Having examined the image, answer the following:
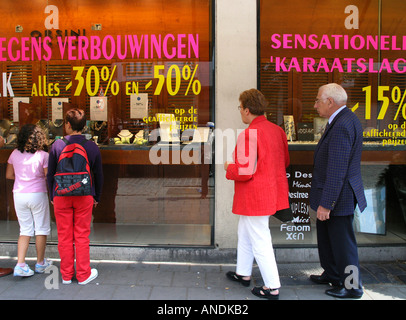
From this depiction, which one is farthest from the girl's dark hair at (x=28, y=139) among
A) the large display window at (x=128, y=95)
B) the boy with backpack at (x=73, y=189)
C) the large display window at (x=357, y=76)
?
the large display window at (x=357, y=76)

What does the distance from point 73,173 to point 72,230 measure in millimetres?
619

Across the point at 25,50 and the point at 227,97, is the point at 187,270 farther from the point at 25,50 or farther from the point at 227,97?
the point at 25,50

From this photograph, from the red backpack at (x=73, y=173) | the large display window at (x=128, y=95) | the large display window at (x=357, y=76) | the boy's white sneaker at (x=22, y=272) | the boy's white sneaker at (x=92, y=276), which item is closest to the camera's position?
the red backpack at (x=73, y=173)

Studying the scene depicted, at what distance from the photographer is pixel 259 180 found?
3.28 m

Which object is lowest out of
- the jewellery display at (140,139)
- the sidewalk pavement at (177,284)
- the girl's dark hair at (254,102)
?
the sidewalk pavement at (177,284)

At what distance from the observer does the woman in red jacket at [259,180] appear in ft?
10.7

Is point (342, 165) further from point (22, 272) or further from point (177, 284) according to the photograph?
point (22, 272)

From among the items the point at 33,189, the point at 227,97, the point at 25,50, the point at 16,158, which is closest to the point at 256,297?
the point at 227,97

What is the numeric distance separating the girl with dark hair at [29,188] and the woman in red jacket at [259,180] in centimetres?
206

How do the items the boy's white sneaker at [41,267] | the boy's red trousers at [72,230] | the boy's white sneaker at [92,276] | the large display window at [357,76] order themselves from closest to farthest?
the boy's red trousers at [72,230]
the boy's white sneaker at [92,276]
the boy's white sneaker at [41,267]
the large display window at [357,76]

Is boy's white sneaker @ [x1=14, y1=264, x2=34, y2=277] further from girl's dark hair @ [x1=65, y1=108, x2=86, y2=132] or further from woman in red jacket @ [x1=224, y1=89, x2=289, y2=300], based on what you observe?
woman in red jacket @ [x1=224, y1=89, x2=289, y2=300]

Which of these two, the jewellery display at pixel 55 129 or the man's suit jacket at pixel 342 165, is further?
the jewellery display at pixel 55 129

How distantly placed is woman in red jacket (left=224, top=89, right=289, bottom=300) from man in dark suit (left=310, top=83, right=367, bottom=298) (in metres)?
0.38

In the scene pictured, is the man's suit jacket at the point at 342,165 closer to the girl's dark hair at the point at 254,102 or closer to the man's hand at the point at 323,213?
the man's hand at the point at 323,213
